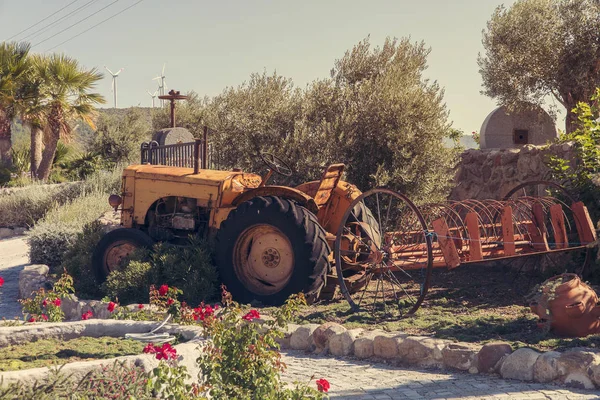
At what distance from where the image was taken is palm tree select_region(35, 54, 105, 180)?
2338cm

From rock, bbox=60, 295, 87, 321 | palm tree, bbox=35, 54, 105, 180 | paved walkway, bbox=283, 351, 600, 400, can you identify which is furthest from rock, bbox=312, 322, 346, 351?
palm tree, bbox=35, 54, 105, 180

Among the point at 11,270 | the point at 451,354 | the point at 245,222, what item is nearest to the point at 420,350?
the point at 451,354

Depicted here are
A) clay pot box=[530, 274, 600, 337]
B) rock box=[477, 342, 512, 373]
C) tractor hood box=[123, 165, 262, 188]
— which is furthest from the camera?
tractor hood box=[123, 165, 262, 188]

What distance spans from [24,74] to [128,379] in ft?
70.6

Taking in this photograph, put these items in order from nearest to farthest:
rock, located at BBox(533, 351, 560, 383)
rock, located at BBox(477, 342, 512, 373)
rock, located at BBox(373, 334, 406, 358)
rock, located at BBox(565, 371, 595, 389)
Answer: rock, located at BBox(565, 371, 595, 389) → rock, located at BBox(533, 351, 560, 383) → rock, located at BBox(477, 342, 512, 373) → rock, located at BBox(373, 334, 406, 358)

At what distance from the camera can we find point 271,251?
8742 mm

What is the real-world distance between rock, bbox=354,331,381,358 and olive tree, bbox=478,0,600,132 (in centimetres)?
1441

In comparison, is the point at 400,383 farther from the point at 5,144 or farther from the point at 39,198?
the point at 5,144

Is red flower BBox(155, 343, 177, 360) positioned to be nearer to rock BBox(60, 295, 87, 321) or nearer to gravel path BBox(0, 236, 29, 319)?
rock BBox(60, 295, 87, 321)

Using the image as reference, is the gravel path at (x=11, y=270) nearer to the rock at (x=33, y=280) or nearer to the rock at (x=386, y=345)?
the rock at (x=33, y=280)

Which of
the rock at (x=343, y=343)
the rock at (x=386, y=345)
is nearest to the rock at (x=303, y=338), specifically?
the rock at (x=343, y=343)

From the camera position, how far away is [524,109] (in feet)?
65.4

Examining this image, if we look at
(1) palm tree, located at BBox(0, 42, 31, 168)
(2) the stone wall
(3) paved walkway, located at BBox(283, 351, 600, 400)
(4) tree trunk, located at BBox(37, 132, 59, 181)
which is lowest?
(3) paved walkway, located at BBox(283, 351, 600, 400)

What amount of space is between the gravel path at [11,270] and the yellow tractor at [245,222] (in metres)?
1.36
